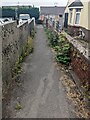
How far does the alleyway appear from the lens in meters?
5.91

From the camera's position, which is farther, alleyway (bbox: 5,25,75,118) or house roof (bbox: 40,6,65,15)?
house roof (bbox: 40,6,65,15)

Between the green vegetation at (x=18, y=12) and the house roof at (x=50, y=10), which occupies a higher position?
the house roof at (x=50, y=10)

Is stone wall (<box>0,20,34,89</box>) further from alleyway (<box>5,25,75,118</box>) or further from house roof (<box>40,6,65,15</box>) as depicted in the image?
house roof (<box>40,6,65,15</box>)

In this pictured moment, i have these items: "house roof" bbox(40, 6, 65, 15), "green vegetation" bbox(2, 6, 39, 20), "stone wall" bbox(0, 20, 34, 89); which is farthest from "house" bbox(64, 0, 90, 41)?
"house roof" bbox(40, 6, 65, 15)

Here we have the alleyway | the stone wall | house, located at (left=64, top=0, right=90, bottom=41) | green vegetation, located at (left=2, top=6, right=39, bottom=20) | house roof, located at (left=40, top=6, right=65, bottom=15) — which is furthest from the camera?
house roof, located at (left=40, top=6, right=65, bottom=15)

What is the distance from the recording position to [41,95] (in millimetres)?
7055

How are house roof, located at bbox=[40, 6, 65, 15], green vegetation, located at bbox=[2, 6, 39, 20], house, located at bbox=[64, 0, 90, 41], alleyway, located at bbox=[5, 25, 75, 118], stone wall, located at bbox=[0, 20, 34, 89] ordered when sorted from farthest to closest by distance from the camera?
house roof, located at bbox=[40, 6, 65, 15], green vegetation, located at bbox=[2, 6, 39, 20], house, located at bbox=[64, 0, 90, 41], stone wall, located at bbox=[0, 20, 34, 89], alleyway, located at bbox=[5, 25, 75, 118]

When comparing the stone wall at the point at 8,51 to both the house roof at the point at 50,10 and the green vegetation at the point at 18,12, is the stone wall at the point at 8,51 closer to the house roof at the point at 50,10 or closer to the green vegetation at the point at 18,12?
the green vegetation at the point at 18,12

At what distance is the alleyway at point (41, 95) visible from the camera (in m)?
5.91

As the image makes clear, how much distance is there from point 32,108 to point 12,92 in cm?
124

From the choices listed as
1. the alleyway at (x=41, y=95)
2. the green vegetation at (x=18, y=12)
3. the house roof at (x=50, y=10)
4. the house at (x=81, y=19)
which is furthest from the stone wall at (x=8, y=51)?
the house roof at (x=50, y=10)

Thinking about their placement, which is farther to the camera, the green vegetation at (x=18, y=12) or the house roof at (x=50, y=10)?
the house roof at (x=50, y=10)

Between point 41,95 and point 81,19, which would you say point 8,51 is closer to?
point 41,95

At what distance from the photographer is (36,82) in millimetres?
8297
